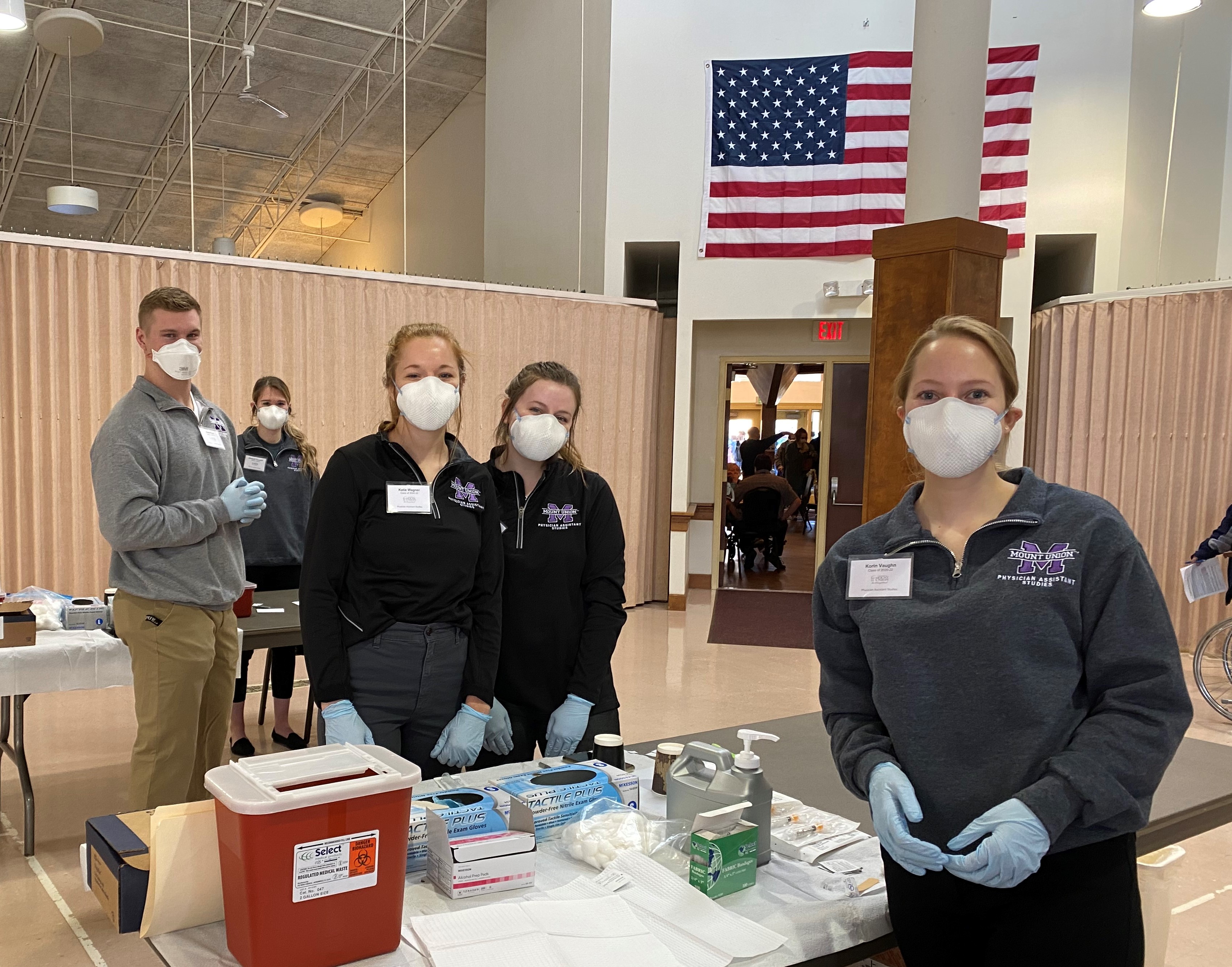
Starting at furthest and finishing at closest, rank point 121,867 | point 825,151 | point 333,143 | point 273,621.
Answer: point 333,143 < point 825,151 < point 273,621 < point 121,867

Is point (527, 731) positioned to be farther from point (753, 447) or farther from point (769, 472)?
point (753, 447)

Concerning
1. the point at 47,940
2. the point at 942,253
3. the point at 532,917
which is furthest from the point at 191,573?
the point at 942,253

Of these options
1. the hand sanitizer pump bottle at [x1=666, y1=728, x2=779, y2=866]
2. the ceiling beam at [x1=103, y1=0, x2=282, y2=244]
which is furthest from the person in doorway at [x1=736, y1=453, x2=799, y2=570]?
the hand sanitizer pump bottle at [x1=666, y1=728, x2=779, y2=866]

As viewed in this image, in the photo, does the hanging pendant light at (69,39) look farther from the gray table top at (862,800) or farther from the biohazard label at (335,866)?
the biohazard label at (335,866)

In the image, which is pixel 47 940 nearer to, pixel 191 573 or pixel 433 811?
pixel 191 573

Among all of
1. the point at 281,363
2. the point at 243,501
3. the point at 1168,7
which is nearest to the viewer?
the point at 243,501

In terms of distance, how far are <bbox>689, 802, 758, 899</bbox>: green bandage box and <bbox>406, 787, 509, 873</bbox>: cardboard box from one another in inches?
12.4

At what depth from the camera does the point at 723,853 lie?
1.51 meters

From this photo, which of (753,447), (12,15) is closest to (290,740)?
(12,15)

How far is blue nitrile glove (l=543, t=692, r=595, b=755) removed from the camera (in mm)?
2254

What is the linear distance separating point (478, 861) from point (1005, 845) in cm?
77

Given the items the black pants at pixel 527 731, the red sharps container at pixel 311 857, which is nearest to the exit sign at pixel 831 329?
the black pants at pixel 527 731

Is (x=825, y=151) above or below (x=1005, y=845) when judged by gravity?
above

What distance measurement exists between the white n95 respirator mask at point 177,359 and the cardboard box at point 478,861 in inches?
65.3
